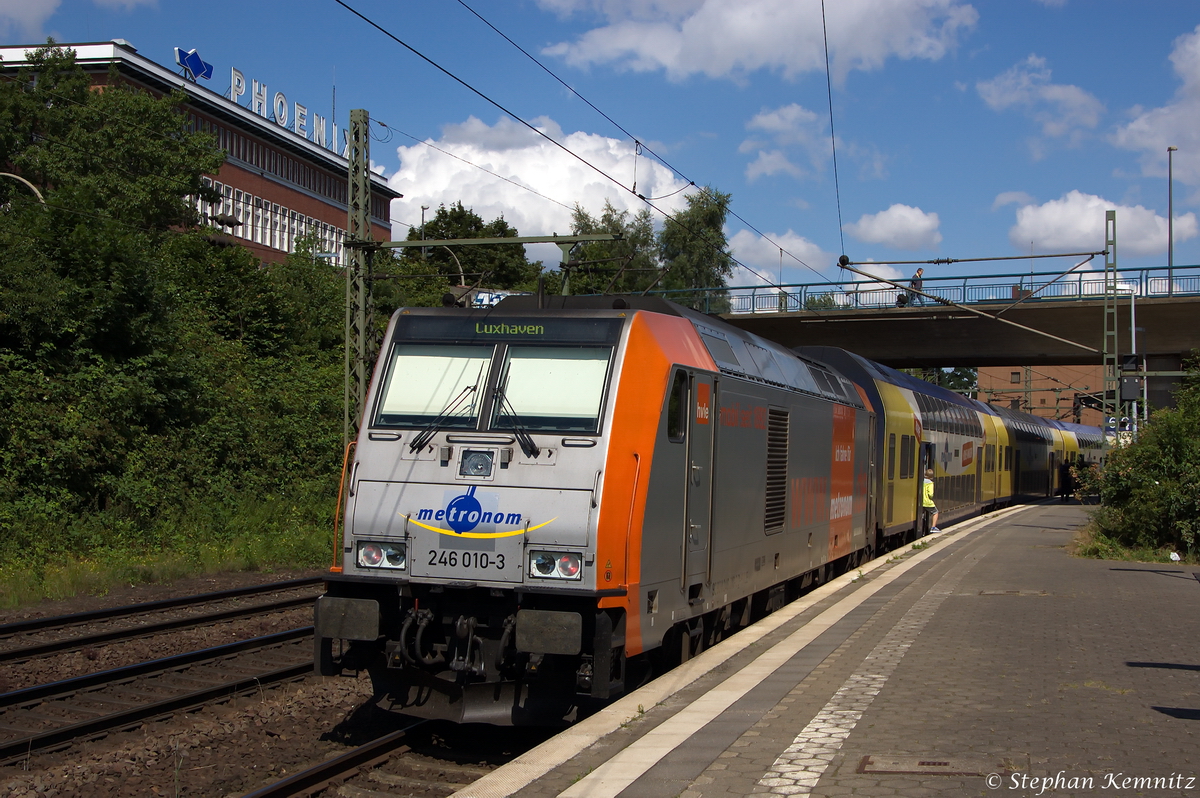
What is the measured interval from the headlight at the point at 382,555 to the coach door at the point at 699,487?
226cm

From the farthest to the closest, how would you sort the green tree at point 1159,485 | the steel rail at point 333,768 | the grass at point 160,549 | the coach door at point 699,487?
the green tree at point 1159,485, the grass at point 160,549, the coach door at point 699,487, the steel rail at point 333,768

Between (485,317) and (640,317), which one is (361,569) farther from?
(640,317)

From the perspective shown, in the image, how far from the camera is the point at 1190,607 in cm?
1228

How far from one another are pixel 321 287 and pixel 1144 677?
110 feet

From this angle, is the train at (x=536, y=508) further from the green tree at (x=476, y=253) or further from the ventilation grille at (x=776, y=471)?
the green tree at (x=476, y=253)

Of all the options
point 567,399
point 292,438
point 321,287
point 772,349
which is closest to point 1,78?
point 321,287

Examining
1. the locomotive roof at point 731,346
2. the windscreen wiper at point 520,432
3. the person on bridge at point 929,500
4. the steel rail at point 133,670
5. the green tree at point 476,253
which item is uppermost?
the green tree at point 476,253

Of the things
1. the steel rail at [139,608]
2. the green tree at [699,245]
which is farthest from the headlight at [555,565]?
the green tree at [699,245]

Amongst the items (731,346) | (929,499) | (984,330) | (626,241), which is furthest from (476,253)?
(731,346)

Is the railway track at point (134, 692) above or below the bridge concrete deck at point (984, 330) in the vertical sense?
below

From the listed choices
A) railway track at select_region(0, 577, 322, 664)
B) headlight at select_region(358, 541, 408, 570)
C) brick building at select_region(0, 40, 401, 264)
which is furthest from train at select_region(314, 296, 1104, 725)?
brick building at select_region(0, 40, 401, 264)

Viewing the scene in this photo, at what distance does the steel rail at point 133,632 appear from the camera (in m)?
10.0

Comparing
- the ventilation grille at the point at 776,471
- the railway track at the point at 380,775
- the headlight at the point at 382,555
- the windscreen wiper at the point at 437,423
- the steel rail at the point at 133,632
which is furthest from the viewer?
the ventilation grille at the point at 776,471

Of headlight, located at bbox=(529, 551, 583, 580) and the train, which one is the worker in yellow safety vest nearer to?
the train
